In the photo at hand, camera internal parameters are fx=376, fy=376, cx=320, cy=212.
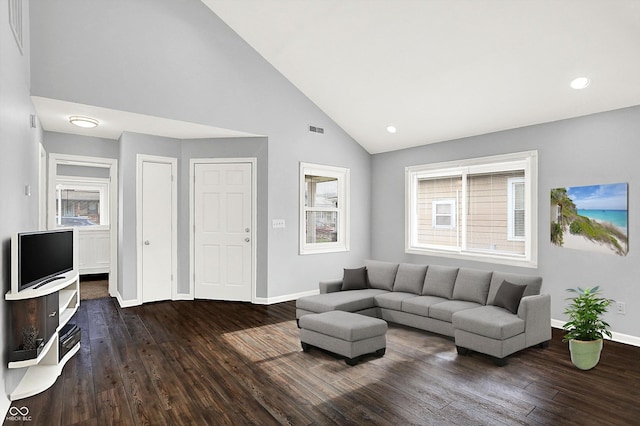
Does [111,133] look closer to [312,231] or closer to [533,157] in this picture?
[312,231]

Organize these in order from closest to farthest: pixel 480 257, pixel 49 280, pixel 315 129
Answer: pixel 49 280, pixel 480 257, pixel 315 129

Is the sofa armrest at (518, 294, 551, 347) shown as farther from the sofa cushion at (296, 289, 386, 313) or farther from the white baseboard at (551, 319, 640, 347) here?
the sofa cushion at (296, 289, 386, 313)

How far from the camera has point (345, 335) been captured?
11.4 feet

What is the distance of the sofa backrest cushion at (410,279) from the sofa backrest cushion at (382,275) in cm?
9

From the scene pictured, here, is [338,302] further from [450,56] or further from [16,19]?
[16,19]

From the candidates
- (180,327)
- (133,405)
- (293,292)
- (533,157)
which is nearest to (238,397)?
(133,405)

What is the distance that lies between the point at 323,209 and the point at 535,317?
3.74m

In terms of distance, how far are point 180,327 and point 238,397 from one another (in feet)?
6.81

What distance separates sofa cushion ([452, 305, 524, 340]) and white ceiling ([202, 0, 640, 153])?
2.57 meters

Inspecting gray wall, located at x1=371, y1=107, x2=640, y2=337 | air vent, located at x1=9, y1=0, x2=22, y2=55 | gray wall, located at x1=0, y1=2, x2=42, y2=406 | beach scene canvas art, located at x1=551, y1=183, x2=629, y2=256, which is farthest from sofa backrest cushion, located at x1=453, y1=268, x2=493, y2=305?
air vent, located at x1=9, y1=0, x2=22, y2=55

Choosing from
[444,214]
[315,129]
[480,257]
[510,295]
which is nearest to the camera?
[510,295]

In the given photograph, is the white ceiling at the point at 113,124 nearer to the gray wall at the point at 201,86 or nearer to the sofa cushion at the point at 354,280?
the gray wall at the point at 201,86

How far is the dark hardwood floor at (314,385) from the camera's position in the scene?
2627 millimetres

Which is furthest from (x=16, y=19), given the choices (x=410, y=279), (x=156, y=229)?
(x=410, y=279)
